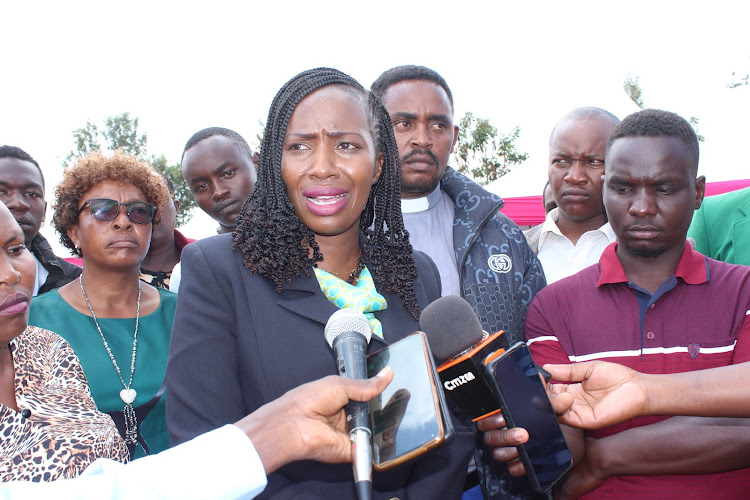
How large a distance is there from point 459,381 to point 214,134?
4.35m

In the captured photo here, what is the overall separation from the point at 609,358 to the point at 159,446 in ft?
7.69

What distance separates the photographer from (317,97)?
2441 mm

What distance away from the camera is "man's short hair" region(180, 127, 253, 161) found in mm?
5527

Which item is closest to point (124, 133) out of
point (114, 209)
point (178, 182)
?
point (178, 182)

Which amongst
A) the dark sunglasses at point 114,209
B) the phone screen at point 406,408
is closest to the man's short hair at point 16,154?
the dark sunglasses at point 114,209

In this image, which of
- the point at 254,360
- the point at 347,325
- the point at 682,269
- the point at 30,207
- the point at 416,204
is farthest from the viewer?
the point at 30,207

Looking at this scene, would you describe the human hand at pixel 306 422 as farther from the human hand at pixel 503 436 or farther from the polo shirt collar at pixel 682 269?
the polo shirt collar at pixel 682 269

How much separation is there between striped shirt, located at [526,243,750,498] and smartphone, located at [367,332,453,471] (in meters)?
1.42

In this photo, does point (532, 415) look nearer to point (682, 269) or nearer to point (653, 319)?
point (653, 319)

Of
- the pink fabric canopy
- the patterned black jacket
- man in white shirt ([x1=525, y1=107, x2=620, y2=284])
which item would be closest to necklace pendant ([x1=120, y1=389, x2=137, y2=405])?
the patterned black jacket

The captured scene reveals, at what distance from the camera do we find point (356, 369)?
1582mm

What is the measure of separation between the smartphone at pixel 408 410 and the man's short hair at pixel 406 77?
109 inches

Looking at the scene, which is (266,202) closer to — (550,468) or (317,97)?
(317,97)

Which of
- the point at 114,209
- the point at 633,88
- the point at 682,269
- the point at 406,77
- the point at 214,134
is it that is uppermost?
the point at 633,88
